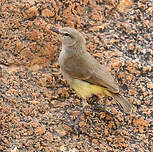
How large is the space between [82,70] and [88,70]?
0.28 ft

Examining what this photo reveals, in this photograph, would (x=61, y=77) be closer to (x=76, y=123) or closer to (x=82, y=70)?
(x=82, y=70)

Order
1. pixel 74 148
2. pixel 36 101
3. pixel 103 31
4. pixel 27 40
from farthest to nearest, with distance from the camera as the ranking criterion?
1. pixel 103 31
2. pixel 27 40
3. pixel 36 101
4. pixel 74 148

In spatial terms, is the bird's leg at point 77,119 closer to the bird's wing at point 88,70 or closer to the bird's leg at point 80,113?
the bird's leg at point 80,113

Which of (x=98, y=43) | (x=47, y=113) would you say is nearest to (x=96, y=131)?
(x=47, y=113)

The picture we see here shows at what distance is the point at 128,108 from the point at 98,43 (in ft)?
3.75

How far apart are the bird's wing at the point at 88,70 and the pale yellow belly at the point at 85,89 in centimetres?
6

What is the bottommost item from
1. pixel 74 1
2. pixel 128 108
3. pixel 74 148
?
pixel 74 148

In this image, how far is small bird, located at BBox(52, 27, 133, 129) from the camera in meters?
5.39

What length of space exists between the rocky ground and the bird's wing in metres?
0.20

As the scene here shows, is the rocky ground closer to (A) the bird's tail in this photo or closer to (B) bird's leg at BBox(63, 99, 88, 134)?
(B) bird's leg at BBox(63, 99, 88, 134)

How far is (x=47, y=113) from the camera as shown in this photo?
523 centimetres

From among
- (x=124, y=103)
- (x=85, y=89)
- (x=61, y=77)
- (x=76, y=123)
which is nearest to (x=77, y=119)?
(x=76, y=123)

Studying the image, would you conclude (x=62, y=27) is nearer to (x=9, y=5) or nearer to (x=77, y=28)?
(x=77, y=28)

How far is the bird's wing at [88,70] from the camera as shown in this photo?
5446mm
